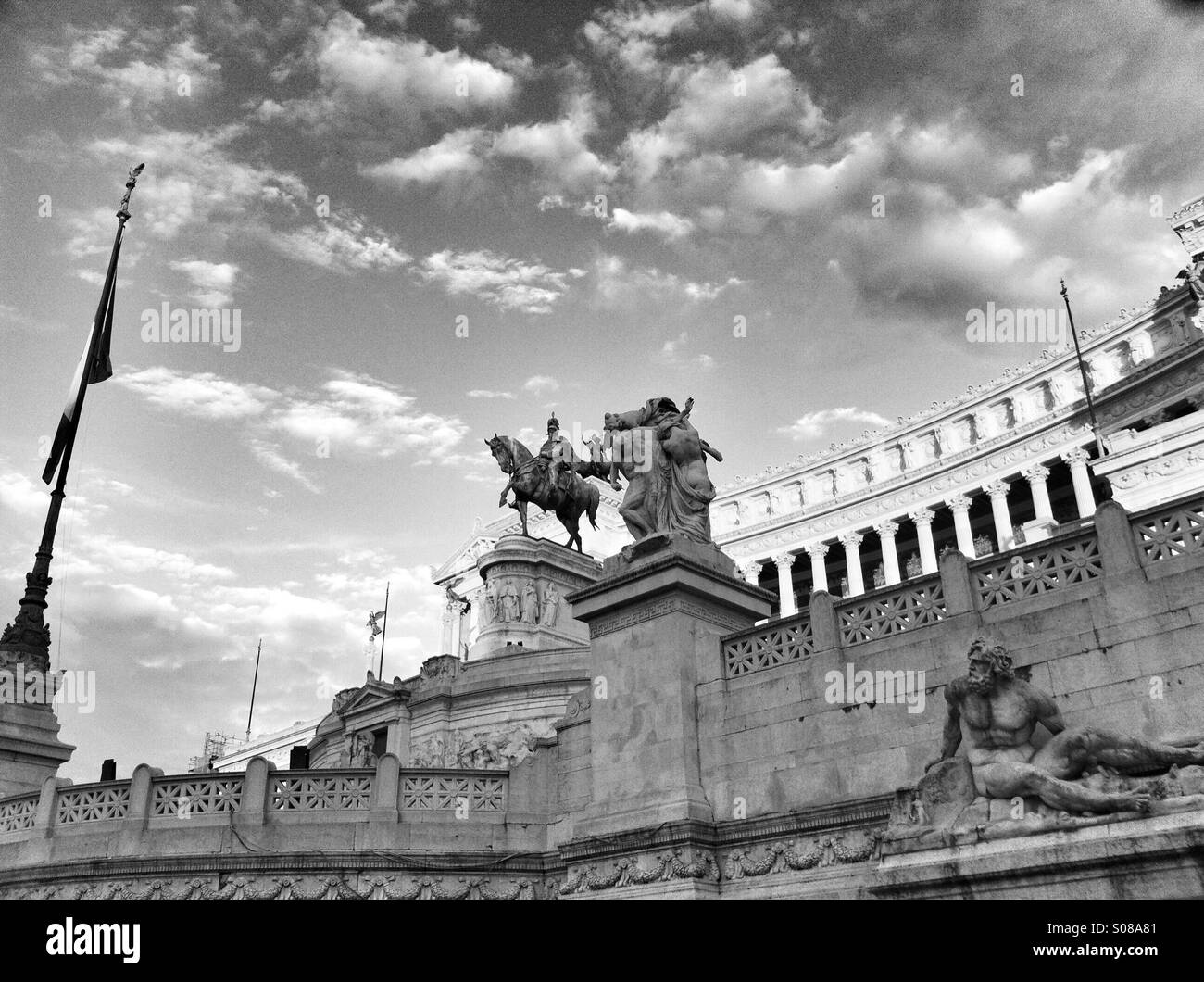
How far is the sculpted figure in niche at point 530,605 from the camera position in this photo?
36.7 m

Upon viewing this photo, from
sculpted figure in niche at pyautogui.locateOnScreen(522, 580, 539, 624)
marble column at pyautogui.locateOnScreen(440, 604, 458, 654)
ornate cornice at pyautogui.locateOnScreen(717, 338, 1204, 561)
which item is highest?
ornate cornice at pyautogui.locateOnScreen(717, 338, 1204, 561)

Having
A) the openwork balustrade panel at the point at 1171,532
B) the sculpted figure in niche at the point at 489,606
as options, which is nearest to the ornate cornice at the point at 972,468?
the sculpted figure in niche at the point at 489,606

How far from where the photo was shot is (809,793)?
42.4 ft

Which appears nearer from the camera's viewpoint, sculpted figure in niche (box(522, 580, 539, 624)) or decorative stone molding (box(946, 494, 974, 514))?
sculpted figure in niche (box(522, 580, 539, 624))

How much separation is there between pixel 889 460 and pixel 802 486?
7.52 meters

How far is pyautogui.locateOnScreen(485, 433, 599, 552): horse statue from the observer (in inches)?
1483

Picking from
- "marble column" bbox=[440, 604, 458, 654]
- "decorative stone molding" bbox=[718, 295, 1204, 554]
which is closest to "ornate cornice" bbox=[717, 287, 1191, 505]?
"decorative stone molding" bbox=[718, 295, 1204, 554]

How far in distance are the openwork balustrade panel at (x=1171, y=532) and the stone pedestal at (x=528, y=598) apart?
84.8ft

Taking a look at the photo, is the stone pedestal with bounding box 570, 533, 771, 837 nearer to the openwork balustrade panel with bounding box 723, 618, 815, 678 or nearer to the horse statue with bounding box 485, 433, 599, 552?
the openwork balustrade panel with bounding box 723, 618, 815, 678

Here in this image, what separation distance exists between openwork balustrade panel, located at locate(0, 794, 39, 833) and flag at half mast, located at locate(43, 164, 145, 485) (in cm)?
1118

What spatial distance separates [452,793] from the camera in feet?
52.2

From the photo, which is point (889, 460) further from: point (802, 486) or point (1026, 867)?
point (1026, 867)

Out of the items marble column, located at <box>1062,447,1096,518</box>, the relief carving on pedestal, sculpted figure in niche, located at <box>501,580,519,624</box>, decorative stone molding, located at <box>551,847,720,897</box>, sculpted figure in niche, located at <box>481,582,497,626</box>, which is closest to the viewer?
decorative stone molding, located at <box>551,847,720,897</box>

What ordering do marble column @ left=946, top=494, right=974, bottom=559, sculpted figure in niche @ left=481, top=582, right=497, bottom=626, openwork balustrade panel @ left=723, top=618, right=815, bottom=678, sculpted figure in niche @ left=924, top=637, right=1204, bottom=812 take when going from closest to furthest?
1. sculpted figure in niche @ left=924, top=637, right=1204, bottom=812
2. openwork balustrade panel @ left=723, top=618, right=815, bottom=678
3. sculpted figure in niche @ left=481, top=582, right=497, bottom=626
4. marble column @ left=946, top=494, right=974, bottom=559
